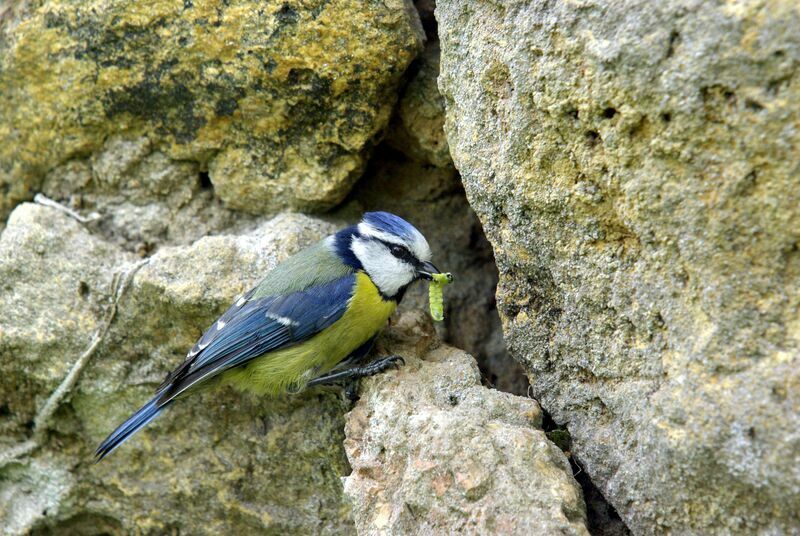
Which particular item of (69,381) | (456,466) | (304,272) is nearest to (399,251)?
(304,272)

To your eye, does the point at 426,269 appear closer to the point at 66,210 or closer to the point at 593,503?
the point at 593,503

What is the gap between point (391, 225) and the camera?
2.95 m

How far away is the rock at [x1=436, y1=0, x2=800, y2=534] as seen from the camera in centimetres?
168

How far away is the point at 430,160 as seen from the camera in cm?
323

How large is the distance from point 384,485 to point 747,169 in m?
1.28

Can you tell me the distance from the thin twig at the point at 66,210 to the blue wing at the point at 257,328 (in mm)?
796

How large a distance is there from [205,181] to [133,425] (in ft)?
3.39

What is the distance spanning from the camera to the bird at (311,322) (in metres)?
2.79

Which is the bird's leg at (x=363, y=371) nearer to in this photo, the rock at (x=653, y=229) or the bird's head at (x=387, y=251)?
the bird's head at (x=387, y=251)

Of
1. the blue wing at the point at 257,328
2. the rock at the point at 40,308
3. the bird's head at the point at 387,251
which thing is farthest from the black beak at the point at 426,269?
the rock at the point at 40,308

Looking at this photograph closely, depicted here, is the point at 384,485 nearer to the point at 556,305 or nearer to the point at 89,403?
the point at 556,305

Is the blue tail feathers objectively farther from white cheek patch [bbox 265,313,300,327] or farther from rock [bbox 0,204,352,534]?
white cheek patch [bbox 265,313,300,327]

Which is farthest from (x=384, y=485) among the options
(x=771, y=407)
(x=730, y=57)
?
(x=730, y=57)

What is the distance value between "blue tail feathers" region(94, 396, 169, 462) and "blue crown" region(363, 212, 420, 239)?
980 millimetres
